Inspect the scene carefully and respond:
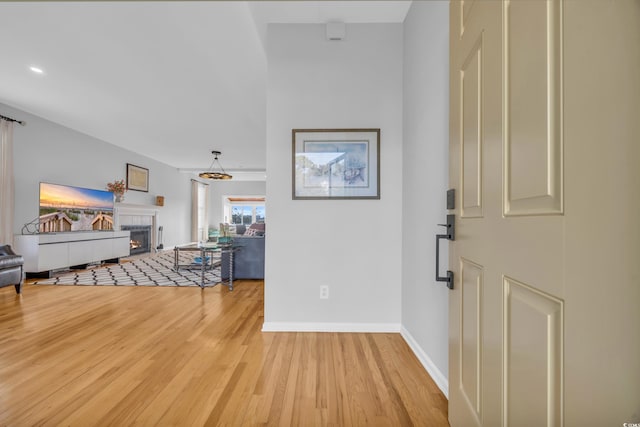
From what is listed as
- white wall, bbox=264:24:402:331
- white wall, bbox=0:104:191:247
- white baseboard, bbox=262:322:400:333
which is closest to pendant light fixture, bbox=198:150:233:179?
white wall, bbox=0:104:191:247

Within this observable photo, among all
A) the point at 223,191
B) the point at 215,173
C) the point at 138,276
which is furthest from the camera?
the point at 223,191

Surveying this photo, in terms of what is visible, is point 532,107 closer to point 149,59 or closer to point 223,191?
point 149,59

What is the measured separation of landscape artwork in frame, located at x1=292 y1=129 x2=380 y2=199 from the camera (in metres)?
2.23

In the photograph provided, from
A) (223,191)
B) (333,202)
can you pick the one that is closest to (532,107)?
(333,202)

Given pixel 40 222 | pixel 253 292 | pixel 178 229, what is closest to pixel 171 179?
pixel 178 229

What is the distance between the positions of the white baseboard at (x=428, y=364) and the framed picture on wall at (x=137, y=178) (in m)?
6.97

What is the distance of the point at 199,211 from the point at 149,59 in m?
7.89

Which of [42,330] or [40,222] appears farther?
[40,222]

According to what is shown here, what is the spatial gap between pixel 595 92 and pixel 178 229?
9641mm

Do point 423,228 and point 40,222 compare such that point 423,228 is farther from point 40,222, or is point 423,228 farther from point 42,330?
point 40,222

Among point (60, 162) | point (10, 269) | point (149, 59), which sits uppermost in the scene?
point (149, 59)

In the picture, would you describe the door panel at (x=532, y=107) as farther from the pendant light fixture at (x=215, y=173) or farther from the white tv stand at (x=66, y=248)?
the pendant light fixture at (x=215, y=173)

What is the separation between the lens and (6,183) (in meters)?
3.88

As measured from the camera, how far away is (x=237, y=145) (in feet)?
19.5
